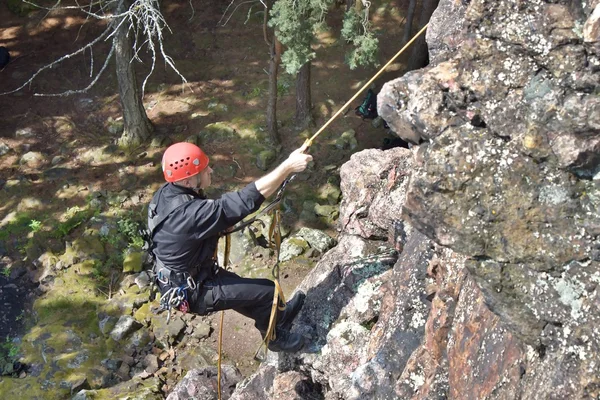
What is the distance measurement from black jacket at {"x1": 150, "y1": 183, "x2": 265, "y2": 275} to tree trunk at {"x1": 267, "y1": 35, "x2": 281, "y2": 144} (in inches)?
234

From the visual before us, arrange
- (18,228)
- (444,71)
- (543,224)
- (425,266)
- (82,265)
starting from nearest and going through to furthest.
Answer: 1. (543,224)
2. (444,71)
3. (425,266)
4. (82,265)
5. (18,228)

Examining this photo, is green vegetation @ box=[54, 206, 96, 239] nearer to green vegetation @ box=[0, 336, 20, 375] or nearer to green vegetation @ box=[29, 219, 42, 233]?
green vegetation @ box=[29, 219, 42, 233]

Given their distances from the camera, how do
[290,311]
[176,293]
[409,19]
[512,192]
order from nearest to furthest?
[512,192] → [176,293] → [290,311] → [409,19]

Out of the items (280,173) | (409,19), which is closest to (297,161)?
(280,173)

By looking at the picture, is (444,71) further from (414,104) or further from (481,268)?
(481,268)

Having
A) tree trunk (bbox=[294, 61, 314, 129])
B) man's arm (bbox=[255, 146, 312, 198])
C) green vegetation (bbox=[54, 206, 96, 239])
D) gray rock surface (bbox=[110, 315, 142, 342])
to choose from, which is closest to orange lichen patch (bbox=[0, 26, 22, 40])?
green vegetation (bbox=[54, 206, 96, 239])

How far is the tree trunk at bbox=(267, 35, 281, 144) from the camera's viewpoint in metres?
11.2

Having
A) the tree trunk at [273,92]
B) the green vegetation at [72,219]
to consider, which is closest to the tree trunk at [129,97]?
the green vegetation at [72,219]

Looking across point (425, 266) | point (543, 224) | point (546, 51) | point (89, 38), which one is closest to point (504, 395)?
point (543, 224)

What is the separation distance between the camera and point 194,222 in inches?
210

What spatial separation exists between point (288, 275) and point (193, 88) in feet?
18.7

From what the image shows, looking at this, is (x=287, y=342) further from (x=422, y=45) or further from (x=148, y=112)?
(x=148, y=112)

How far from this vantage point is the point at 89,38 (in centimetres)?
1498

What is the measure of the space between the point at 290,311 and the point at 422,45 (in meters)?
7.51
